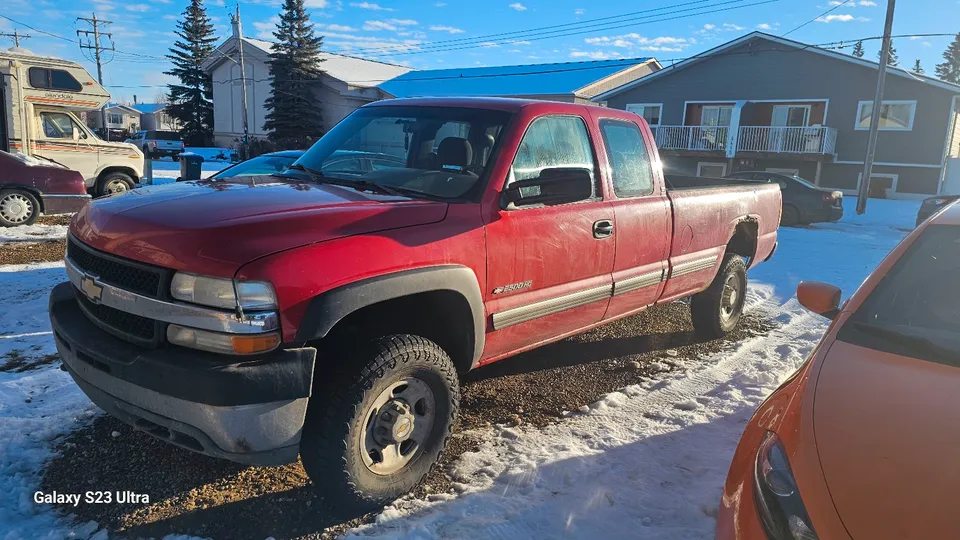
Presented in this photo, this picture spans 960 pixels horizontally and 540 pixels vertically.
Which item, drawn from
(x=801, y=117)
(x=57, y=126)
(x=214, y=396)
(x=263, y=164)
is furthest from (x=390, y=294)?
(x=801, y=117)

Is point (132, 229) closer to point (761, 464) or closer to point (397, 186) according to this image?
point (397, 186)

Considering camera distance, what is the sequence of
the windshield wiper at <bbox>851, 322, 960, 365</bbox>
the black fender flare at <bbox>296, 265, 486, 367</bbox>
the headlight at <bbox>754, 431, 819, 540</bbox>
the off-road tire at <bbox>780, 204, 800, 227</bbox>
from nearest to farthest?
the headlight at <bbox>754, 431, 819, 540</bbox> < the windshield wiper at <bbox>851, 322, 960, 365</bbox> < the black fender flare at <bbox>296, 265, 486, 367</bbox> < the off-road tire at <bbox>780, 204, 800, 227</bbox>

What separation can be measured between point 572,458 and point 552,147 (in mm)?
1859

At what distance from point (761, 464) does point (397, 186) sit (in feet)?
7.54

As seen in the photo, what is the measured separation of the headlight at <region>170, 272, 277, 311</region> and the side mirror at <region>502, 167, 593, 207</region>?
4.73 ft

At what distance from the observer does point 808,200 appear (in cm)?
1609

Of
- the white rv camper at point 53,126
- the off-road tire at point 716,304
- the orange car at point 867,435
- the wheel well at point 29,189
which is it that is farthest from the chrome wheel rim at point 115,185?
the orange car at point 867,435

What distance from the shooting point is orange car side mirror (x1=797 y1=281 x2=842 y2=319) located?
9.77 ft

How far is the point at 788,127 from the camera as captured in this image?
25.6m

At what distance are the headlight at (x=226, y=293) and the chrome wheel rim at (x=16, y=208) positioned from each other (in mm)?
10197

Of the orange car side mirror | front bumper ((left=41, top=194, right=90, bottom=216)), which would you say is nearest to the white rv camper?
front bumper ((left=41, top=194, right=90, bottom=216))

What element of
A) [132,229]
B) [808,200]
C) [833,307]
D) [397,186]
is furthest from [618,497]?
[808,200]

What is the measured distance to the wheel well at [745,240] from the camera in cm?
595

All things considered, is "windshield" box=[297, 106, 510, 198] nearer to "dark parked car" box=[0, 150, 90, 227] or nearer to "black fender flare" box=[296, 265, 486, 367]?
"black fender flare" box=[296, 265, 486, 367]
